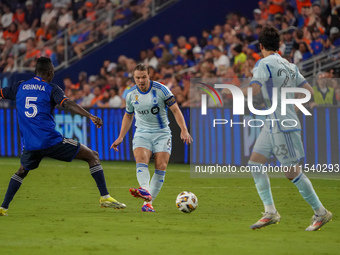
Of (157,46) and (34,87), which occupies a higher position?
(157,46)

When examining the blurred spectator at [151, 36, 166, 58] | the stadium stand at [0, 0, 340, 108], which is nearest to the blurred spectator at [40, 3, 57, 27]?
the stadium stand at [0, 0, 340, 108]

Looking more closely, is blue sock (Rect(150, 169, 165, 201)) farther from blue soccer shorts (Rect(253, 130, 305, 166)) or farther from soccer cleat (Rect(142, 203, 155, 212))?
blue soccer shorts (Rect(253, 130, 305, 166))

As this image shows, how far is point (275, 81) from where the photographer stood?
873cm

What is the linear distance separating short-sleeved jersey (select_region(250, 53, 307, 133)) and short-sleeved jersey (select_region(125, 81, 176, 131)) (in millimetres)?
2550

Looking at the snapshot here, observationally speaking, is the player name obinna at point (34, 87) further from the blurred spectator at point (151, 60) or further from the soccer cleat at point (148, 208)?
the blurred spectator at point (151, 60)

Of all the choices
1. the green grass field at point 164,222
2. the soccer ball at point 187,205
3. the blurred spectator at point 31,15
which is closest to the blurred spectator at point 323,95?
the green grass field at point 164,222

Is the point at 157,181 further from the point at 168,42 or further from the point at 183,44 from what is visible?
the point at 168,42

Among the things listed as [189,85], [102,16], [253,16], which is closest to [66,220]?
[189,85]

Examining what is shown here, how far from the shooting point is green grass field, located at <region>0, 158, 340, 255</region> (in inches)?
304

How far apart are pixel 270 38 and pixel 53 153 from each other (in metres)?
3.43

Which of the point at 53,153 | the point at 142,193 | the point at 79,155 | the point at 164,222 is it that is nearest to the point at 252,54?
the point at 79,155

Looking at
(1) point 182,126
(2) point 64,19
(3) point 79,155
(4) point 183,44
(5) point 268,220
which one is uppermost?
(2) point 64,19

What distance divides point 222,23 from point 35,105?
49.6 ft

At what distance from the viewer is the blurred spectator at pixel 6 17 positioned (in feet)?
95.9
